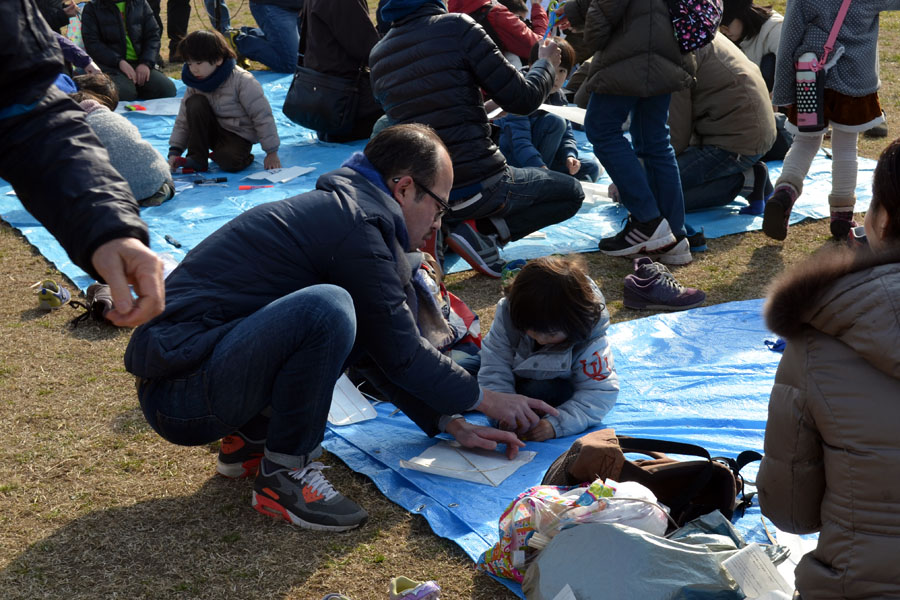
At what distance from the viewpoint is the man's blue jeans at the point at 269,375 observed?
2.44 metres

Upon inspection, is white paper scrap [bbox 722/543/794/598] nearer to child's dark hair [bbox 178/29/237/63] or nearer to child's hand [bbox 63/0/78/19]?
child's dark hair [bbox 178/29/237/63]

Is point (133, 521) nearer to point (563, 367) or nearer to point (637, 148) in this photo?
point (563, 367)

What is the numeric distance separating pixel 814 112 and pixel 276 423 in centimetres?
328

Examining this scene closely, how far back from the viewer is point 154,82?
8.52 meters

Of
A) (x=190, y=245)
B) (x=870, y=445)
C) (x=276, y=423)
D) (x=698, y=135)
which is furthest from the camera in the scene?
(x=698, y=135)

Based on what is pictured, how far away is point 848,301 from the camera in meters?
1.63

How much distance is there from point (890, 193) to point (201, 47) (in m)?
4.87

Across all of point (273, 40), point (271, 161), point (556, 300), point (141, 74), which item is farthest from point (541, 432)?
point (273, 40)

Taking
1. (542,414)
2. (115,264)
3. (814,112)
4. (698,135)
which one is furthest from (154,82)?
(115,264)

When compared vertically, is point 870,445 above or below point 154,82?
above

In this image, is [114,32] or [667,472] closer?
[667,472]

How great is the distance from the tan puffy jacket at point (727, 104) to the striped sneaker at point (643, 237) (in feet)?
2.71

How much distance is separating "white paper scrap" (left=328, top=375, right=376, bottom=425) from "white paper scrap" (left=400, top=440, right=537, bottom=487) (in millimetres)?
357

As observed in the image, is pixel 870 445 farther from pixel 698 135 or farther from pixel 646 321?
pixel 698 135
